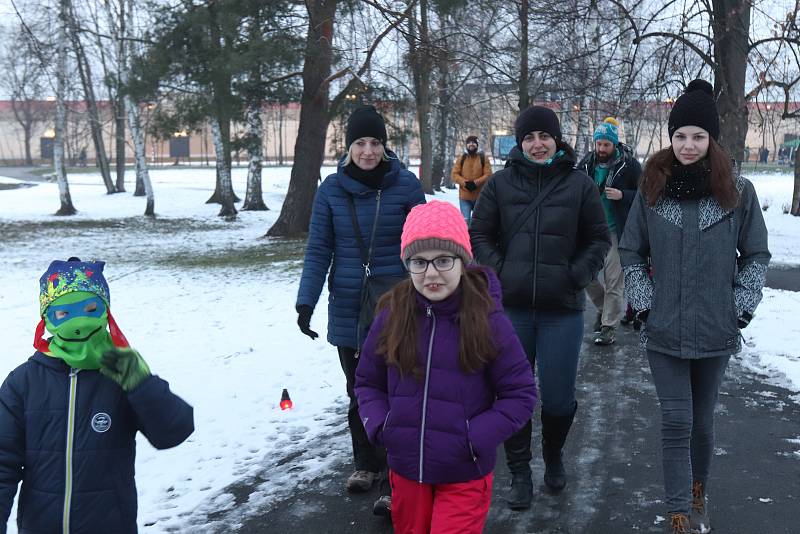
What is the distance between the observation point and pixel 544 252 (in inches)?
165

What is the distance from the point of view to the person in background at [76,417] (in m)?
2.56

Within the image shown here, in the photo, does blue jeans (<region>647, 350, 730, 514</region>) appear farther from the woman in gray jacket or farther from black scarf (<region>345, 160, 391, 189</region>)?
black scarf (<region>345, 160, 391, 189</region>)

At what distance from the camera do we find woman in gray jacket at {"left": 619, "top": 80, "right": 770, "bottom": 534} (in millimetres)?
3543

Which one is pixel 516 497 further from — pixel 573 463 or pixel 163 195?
pixel 163 195

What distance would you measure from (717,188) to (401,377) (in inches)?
69.2

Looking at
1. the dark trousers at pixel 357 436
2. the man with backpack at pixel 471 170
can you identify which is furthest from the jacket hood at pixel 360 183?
the man with backpack at pixel 471 170

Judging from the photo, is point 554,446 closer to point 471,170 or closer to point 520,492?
point 520,492

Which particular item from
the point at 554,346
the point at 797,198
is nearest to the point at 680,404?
the point at 554,346

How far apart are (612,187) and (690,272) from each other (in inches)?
154

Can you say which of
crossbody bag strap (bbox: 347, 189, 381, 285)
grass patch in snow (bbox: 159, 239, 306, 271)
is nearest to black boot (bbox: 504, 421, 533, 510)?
crossbody bag strap (bbox: 347, 189, 381, 285)

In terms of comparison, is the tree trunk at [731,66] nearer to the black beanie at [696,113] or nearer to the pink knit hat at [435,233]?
the black beanie at [696,113]

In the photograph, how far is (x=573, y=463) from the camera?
4785 mm

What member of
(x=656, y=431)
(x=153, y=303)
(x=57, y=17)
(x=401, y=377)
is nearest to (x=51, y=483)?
(x=401, y=377)

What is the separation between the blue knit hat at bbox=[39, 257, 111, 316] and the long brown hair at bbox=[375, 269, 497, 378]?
3.25ft
